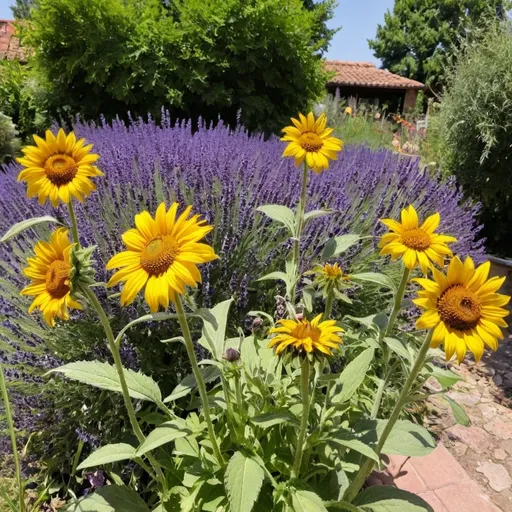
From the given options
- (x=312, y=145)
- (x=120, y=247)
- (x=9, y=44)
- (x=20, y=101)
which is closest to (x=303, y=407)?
(x=312, y=145)

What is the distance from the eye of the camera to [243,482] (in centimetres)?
105

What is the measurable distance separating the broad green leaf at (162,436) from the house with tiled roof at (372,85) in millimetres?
19179

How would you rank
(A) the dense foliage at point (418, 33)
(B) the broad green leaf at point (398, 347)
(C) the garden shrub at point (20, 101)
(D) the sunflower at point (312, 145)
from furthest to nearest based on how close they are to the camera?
1. (A) the dense foliage at point (418, 33)
2. (C) the garden shrub at point (20, 101)
3. (D) the sunflower at point (312, 145)
4. (B) the broad green leaf at point (398, 347)

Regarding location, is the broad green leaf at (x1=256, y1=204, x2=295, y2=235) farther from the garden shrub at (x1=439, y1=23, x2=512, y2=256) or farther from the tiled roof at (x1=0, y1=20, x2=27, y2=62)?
the tiled roof at (x1=0, y1=20, x2=27, y2=62)

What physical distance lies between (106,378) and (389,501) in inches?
30.7

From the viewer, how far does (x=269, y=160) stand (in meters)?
2.57

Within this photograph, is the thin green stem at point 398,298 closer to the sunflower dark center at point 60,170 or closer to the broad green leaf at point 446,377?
the broad green leaf at point 446,377

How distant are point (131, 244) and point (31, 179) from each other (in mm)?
372

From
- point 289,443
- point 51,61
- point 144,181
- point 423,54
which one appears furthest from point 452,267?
point 423,54

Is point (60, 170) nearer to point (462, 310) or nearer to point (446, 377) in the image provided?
point (462, 310)

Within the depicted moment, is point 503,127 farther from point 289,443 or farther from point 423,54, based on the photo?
point 423,54

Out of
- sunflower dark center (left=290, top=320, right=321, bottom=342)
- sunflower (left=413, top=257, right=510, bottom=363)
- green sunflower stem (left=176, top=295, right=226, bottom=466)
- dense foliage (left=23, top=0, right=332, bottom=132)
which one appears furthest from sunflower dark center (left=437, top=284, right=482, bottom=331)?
dense foliage (left=23, top=0, right=332, bottom=132)

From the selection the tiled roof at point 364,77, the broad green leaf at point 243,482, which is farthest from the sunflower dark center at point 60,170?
the tiled roof at point 364,77

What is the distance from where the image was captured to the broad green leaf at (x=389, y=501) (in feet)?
3.83
